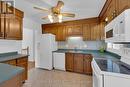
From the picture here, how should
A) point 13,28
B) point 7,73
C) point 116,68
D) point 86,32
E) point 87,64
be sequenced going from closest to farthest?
point 7,73 → point 116,68 → point 13,28 → point 87,64 → point 86,32

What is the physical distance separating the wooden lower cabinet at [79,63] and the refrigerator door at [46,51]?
854mm

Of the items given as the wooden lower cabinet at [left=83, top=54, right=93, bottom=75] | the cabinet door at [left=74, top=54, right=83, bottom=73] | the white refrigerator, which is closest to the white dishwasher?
the white refrigerator

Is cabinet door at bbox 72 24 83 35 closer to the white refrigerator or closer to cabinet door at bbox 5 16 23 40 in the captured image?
the white refrigerator

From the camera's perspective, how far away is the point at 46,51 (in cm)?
500

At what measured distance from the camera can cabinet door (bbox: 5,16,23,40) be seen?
302 cm

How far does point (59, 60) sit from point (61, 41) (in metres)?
1.14

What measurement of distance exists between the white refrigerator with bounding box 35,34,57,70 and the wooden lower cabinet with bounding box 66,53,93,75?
2.76 ft

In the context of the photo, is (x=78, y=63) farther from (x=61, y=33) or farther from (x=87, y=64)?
(x=61, y=33)

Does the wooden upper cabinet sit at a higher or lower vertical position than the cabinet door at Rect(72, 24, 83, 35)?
lower

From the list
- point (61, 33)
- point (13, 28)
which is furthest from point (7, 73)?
point (61, 33)

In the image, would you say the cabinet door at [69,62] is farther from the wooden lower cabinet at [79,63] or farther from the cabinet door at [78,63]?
the cabinet door at [78,63]

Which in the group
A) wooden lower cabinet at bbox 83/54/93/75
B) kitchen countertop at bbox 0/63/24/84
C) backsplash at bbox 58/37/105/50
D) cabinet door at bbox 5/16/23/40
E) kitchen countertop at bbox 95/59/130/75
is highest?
cabinet door at bbox 5/16/23/40

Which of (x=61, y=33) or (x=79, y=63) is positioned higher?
(x=61, y=33)

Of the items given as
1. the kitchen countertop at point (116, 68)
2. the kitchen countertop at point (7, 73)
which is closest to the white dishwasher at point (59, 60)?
the kitchen countertop at point (116, 68)
